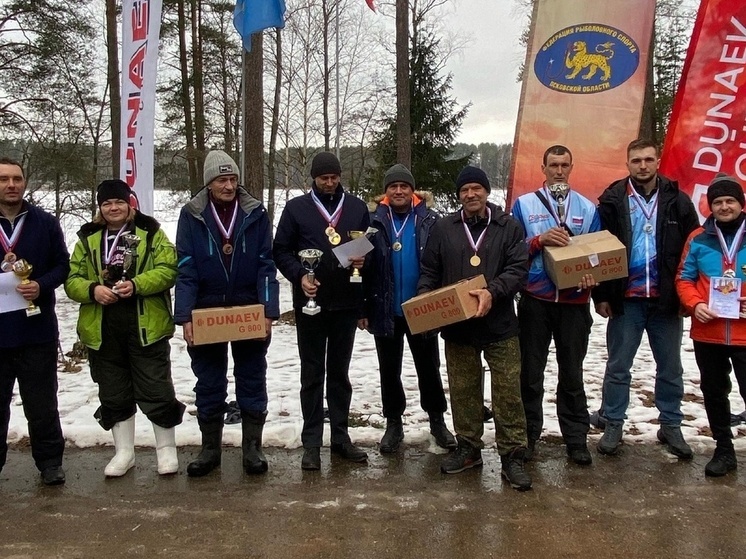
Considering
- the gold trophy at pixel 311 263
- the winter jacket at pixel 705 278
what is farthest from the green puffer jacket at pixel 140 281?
the winter jacket at pixel 705 278

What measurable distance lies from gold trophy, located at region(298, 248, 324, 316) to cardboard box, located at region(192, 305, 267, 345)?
34 cm

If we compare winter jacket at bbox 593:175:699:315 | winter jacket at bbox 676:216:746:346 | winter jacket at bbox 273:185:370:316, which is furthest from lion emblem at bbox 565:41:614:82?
winter jacket at bbox 273:185:370:316

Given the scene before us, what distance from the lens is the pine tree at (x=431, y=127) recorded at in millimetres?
18547

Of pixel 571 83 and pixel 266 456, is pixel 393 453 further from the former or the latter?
pixel 571 83

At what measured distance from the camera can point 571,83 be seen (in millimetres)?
5641

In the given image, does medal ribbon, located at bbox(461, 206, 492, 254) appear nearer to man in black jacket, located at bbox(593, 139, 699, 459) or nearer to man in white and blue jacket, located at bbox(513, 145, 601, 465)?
man in white and blue jacket, located at bbox(513, 145, 601, 465)

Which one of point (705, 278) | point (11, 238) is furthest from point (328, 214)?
point (705, 278)

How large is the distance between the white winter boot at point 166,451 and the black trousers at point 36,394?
68 centimetres

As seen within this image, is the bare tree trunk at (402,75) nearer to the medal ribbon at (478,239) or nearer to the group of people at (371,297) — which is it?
the group of people at (371,297)

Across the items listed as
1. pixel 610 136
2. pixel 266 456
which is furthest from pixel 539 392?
pixel 610 136

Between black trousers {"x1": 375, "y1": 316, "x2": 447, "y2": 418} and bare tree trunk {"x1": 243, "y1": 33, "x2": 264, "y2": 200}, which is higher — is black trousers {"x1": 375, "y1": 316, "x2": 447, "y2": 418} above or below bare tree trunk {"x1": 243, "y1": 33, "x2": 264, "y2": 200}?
below

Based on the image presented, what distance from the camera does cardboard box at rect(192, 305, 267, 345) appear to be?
395 centimetres

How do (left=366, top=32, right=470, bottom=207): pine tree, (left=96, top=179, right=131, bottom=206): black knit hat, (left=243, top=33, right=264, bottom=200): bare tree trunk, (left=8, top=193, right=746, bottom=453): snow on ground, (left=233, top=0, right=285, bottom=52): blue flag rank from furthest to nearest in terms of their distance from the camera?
(left=366, top=32, right=470, bottom=207): pine tree, (left=243, top=33, right=264, bottom=200): bare tree trunk, (left=233, top=0, right=285, bottom=52): blue flag, (left=8, top=193, right=746, bottom=453): snow on ground, (left=96, top=179, right=131, bottom=206): black knit hat

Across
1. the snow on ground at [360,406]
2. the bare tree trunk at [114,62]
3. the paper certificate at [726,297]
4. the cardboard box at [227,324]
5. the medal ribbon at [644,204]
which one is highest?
the bare tree trunk at [114,62]
